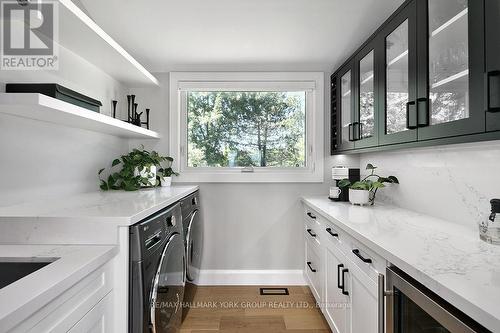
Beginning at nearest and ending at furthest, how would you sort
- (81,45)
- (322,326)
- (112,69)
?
(81,45), (322,326), (112,69)

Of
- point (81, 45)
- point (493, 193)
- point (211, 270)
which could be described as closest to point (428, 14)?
point (493, 193)

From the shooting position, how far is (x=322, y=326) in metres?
2.08

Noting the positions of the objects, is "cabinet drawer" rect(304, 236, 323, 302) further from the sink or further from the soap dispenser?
the sink

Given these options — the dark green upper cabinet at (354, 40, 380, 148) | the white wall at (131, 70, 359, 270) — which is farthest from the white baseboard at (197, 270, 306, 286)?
the dark green upper cabinet at (354, 40, 380, 148)

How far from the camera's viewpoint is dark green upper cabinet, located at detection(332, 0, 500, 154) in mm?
1000

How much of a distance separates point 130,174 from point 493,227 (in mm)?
2373

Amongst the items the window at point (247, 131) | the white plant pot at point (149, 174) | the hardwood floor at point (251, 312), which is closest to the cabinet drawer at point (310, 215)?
the window at point (247, 131)

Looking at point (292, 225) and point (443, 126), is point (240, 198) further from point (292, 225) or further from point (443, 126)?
point (443, 126)

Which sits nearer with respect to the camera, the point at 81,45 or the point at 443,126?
the point at 443,126

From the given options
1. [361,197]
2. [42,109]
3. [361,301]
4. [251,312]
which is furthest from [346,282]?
[42,109]

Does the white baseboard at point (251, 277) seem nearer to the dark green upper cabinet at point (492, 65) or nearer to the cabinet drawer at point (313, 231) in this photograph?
the cabinet drawer at point (313, 231)

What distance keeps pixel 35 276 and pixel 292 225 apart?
2.31 metres

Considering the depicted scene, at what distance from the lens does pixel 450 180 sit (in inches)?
61.9

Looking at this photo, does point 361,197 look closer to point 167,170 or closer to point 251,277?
point 251,277
